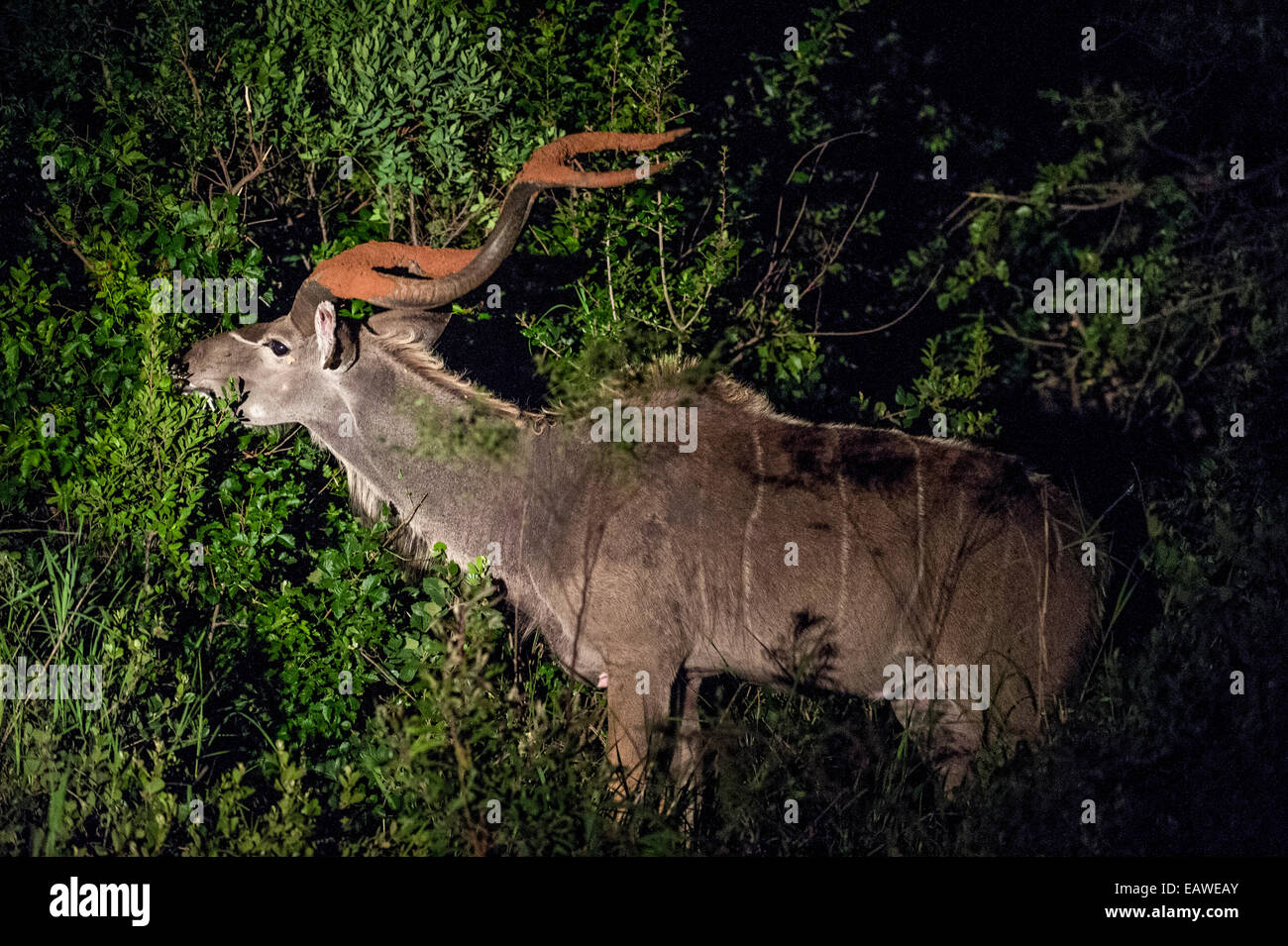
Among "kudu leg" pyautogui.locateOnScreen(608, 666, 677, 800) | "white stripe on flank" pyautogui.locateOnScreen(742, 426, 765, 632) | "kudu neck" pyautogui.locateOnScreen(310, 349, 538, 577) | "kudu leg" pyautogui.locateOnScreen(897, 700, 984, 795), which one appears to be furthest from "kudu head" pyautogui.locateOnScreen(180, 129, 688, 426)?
"kudu leg" pyautogui.locateOnScreen(897, 700, 984, 795)

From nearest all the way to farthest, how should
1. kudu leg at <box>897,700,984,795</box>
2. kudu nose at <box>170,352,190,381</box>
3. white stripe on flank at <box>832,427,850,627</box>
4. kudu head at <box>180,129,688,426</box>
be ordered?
kudu leg at <box>897,700,984,795</box> < white stripe on flank at <box>832,427,850,627</box> < kudu head at <box>180,129,688,426</box> < kudu nose at <box>170,352,190,381</box>

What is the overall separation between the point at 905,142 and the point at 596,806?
3.77 metres

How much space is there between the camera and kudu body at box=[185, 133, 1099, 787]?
4469 millimetres

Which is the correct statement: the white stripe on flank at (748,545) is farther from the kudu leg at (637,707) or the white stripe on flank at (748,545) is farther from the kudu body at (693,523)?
the kudu leg at (637,707)

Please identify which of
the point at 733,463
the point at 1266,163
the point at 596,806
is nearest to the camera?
the point at 596,806

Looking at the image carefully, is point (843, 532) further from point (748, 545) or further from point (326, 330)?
point (326, 330)

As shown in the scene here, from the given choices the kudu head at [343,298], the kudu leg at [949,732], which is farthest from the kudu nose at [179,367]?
the kudu leg at [949,732]

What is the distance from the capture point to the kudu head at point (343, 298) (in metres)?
4.71

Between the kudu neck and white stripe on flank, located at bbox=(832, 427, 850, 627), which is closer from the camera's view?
white stripe on flank, located at bbox=(832, 427, 850, 627)

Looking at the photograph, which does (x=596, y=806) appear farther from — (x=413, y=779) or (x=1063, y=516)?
(x=1063, y=516)

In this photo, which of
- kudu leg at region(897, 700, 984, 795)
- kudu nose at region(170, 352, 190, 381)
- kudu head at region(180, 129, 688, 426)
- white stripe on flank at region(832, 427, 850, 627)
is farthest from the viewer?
kudu nose at region(170, 352, 190, 381)

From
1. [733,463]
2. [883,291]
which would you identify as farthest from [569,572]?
[883,291]

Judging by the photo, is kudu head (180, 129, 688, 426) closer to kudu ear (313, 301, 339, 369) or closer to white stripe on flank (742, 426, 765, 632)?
kudu ear (313, 301, 339, 369)

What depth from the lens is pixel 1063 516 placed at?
4.55 meters
